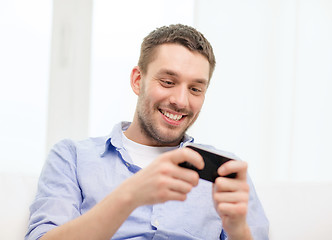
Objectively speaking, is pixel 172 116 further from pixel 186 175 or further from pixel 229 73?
pixel 229 73

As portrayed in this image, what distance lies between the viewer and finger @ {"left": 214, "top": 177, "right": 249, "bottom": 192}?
2.97 ft

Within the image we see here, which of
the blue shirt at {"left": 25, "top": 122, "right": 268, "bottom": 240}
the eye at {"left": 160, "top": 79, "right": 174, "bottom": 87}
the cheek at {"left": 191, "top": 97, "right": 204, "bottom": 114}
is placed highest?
the eye at {"left": 160, "top": 79, "right": 174, "bottom": 87}

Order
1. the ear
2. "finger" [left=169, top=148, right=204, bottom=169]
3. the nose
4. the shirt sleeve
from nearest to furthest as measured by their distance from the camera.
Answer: "finger" [left=169, top=148, right=204, bottom=169] < the shirt sleeve < the nose < the ear

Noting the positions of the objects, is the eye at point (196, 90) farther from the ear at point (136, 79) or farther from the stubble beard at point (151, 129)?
the ear at point (136, 79)

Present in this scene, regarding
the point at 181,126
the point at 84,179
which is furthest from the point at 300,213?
the point at 84,179

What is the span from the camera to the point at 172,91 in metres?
1.44

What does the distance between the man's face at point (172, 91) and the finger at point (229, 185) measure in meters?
0.55

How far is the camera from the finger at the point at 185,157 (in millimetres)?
850

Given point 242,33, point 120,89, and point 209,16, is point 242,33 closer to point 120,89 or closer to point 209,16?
point 209,16

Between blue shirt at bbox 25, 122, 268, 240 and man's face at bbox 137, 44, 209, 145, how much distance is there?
0.16 m

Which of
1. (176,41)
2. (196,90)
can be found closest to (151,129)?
(196,90)

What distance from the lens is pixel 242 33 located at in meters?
2.54

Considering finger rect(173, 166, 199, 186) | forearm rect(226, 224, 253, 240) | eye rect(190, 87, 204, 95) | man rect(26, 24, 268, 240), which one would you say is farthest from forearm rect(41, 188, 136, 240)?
eye rect(190, 87, 204, 95)

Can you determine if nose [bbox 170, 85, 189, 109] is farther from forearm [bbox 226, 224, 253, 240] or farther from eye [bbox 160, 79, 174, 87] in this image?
forearm [bbox 226, 224, 253, 240]
